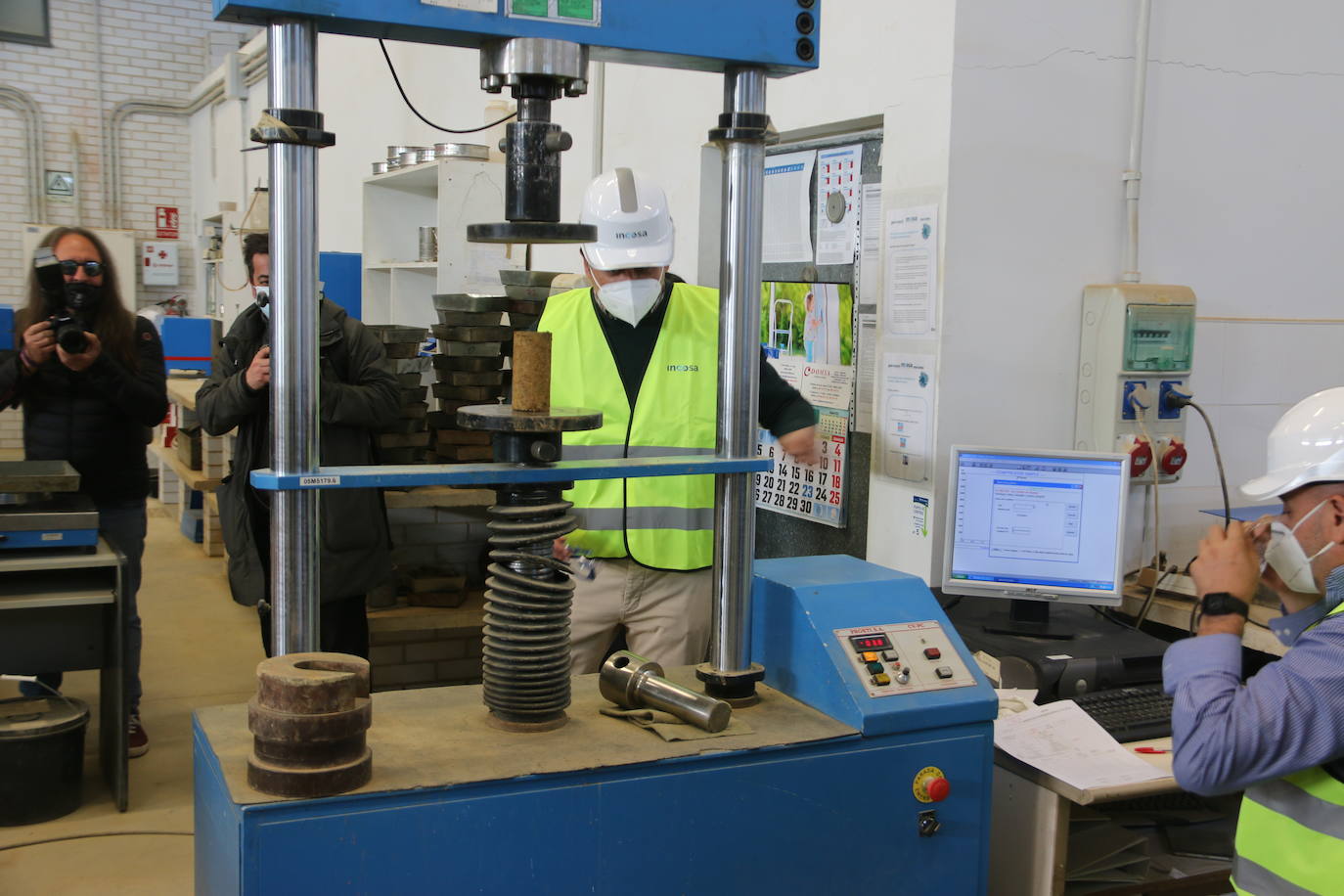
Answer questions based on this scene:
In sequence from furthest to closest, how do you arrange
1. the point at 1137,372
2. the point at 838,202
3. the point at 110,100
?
the point at 110,100
the point at 838,202
the point at 1137,372

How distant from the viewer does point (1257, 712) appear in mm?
1339

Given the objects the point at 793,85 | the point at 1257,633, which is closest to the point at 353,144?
the point at 793,85

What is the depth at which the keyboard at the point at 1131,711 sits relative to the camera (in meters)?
2.12

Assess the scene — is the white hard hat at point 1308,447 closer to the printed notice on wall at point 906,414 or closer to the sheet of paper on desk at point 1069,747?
the sheet of paper on desk at point 1069,747

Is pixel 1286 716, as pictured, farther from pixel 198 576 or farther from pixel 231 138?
pixel 231 138

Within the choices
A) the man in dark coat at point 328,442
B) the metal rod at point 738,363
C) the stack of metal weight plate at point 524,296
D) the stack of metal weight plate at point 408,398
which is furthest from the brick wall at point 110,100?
the metal rod at point 738,363

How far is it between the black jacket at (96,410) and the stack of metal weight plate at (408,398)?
660mm

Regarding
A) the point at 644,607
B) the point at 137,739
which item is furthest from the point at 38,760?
the point at 644,607

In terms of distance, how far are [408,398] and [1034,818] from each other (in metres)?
2.31

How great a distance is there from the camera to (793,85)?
2.91m

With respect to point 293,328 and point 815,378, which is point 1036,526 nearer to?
point 815,378

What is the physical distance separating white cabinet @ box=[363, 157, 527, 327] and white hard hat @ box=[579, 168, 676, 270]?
173 centimetres

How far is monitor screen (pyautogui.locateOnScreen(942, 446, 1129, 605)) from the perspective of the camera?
7.90ft

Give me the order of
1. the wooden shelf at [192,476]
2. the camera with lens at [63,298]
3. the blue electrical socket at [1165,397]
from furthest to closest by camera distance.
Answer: the wooden shelf at [192,476] < the camera with lens at [63,298] < the blue electrical socket at [1165,397]
